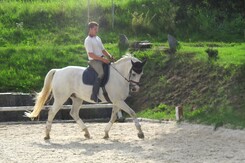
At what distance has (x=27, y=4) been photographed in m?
33.4

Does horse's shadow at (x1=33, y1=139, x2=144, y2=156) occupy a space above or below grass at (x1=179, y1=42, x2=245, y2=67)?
below

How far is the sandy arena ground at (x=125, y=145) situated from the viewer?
1372cm

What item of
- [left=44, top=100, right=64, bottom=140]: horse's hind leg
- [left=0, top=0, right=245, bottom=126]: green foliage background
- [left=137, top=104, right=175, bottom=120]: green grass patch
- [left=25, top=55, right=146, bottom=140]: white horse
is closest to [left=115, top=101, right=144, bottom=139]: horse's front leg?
[left=25, top=55, right=146, bottom=140]: white horse

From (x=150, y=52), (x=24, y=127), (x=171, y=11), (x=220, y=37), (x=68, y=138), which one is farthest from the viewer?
(x=171, y=11)

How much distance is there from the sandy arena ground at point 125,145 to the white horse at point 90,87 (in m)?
0.63

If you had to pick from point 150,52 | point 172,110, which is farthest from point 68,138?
point 150,52

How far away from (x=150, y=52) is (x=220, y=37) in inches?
243

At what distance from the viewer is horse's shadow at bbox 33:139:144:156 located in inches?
585

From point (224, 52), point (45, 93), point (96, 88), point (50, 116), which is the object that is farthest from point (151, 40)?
point (96, 88)

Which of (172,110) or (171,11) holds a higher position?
(171,11)

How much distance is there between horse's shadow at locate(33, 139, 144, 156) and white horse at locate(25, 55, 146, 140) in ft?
2.48

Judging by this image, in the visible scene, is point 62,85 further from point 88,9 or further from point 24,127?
point 88,9

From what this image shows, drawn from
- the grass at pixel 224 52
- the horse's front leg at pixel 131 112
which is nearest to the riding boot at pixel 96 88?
the horse's front leg at pixel 131 112

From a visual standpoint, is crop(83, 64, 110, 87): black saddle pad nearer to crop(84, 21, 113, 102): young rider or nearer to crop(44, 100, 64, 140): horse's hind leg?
crop(84, 21, 113, 102): young rider
